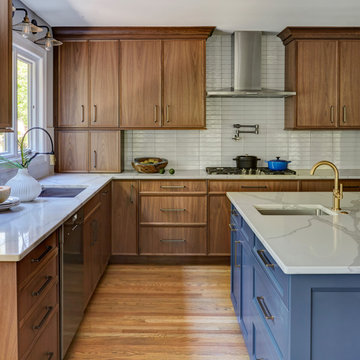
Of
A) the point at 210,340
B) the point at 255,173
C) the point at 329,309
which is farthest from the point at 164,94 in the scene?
the point at 329,309

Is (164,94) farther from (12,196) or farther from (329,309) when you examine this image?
(329,309)

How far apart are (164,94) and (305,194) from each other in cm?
206

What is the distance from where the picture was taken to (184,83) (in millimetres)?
4441

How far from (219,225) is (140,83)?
5.66 feet

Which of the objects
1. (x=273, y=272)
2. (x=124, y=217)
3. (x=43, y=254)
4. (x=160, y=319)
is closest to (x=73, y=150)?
(x=124, y=217)

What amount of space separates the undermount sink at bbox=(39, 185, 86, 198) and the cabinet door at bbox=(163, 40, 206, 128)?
4.37 ft

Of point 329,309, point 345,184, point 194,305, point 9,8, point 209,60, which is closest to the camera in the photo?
point 329,309

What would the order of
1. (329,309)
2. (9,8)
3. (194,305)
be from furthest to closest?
(194,305), (9,8), (329,309)

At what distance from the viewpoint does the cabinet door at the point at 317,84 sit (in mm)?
4465

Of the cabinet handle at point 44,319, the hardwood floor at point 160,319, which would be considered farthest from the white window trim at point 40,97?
the cabinet handle at point 44,319

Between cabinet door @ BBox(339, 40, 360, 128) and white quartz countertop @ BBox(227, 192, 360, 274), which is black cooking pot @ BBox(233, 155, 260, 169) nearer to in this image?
cabinet door @ BBox(339, 40, 360, 128)

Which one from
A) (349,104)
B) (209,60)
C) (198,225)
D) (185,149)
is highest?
(209,60)

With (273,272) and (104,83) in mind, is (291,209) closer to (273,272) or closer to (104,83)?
(273,272)

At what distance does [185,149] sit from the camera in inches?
193
